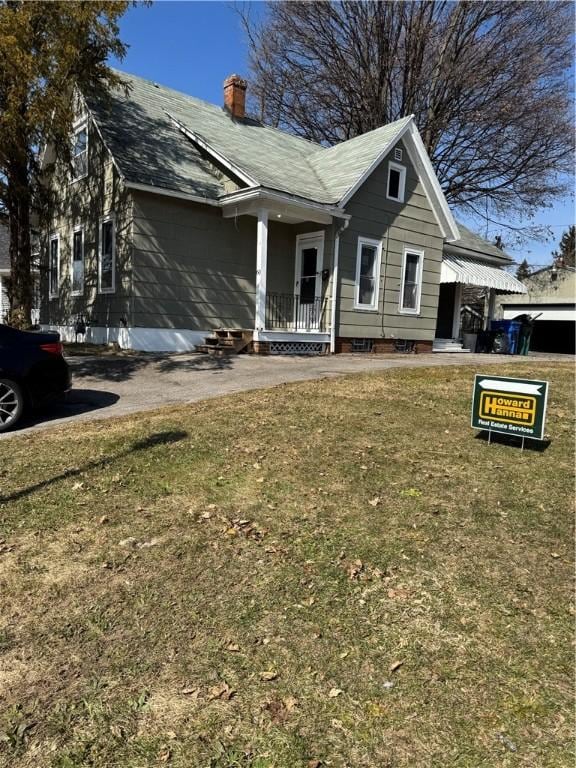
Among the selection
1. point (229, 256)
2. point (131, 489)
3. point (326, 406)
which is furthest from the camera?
point (229, 256)

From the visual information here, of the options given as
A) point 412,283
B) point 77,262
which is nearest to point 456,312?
point 412,283

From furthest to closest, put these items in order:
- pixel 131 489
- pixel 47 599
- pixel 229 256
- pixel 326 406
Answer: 1. pixel 229 256
2. pixel 326 406
3. pixel 131 489
4. pixel 47 599

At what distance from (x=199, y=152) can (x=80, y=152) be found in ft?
11.5

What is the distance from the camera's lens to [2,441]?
582 cm

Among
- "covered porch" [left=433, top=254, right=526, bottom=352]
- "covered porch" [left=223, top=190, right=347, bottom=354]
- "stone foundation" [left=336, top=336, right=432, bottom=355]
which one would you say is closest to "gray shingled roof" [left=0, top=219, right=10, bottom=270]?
"covered porch" [left=223, top=190, right=347, bottom=354]

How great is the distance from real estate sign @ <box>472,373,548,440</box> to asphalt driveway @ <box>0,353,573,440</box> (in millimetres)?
3726

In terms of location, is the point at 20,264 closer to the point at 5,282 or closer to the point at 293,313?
the point at 293,313

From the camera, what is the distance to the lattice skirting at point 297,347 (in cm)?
1347

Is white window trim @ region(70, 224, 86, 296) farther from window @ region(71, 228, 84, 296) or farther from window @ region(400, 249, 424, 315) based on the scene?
window @ region(400, 249, 424, 315)

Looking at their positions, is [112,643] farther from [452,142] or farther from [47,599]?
[452,142]

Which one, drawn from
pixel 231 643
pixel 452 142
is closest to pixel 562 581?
pixel 231 643

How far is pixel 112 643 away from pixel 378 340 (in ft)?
46.7

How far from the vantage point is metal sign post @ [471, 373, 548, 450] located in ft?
17.7

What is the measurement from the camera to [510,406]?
5586mm
